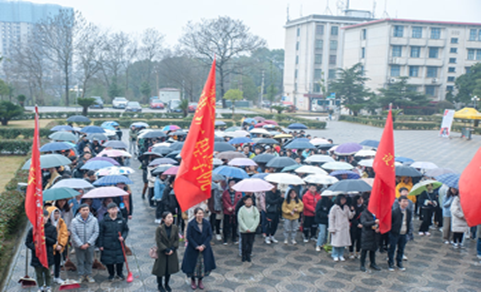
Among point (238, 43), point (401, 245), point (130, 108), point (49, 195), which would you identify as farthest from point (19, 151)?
point (238, 43)

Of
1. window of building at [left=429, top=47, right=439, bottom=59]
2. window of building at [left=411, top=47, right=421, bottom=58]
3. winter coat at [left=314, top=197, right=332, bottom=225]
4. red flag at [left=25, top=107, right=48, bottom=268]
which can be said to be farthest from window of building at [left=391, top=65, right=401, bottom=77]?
red flag at [left=25, top=107, right=48, bottom=268]

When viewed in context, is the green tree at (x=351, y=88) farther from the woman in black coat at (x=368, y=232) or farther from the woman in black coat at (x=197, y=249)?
the woman in black coat at (x=197, y=249)

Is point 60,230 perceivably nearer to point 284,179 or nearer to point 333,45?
point 284,179

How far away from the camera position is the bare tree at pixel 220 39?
151 feet

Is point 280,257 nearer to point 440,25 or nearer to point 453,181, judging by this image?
point 453,181

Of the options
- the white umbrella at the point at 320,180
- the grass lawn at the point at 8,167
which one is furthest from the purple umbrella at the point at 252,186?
the grass lawn at the point at 8,167

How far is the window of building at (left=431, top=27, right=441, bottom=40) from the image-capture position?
55875 millimetres

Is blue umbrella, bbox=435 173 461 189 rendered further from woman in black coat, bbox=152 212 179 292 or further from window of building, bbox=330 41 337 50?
window of building, bbox=330 41 337 50

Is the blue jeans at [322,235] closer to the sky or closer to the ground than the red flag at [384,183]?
closer to the ground

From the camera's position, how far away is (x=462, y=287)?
7.21 metres

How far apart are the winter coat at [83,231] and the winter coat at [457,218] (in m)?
7.12

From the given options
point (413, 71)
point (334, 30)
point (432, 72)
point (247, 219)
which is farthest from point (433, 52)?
point (247, 219)

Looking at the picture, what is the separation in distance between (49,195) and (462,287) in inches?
281

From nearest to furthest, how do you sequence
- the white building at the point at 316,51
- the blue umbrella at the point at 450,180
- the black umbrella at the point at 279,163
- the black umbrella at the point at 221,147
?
the blue umbrella at the point at 450,180
the black umbrella at the point at 279,163
the black umbrella at the point at 221,147
the white building at the point at 316,51
